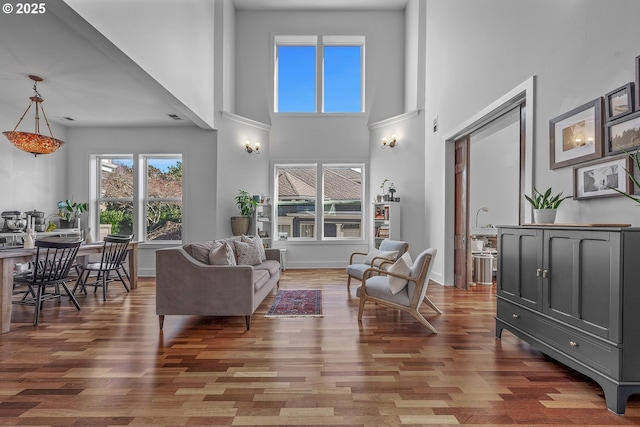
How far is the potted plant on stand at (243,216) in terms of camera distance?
653cm

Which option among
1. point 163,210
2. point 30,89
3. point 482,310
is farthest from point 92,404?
point 163,210

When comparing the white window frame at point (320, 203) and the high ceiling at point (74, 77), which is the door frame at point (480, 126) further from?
the high ceiling at point (74, 77)

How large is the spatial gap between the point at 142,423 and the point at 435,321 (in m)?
2.95

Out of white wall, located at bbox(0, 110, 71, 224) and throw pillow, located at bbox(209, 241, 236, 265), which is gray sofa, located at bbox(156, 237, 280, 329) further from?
white wall, located at bbox(0, 110, 71, 224)

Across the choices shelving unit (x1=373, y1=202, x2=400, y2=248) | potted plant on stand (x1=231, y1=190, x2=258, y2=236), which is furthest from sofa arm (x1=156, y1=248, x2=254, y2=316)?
shelving unit (x1=373, y1=202, x2=400, y2=248)

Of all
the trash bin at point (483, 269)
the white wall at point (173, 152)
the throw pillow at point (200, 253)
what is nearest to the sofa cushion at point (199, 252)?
the throw pillow at point (200, 253)

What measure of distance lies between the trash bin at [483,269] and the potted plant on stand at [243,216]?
428cm

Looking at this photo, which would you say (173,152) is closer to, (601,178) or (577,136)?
(577,136)

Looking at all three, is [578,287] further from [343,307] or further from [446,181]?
[446,181]

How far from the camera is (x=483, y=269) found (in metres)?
5.92

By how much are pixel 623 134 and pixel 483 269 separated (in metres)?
3.92

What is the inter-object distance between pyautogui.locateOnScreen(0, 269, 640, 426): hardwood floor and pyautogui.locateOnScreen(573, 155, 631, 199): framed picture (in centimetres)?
140

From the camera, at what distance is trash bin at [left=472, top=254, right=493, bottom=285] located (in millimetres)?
5891

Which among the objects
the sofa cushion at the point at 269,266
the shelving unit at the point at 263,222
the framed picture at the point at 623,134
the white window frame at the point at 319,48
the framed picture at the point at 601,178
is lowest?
the sofa cushion at the point at 269,266
